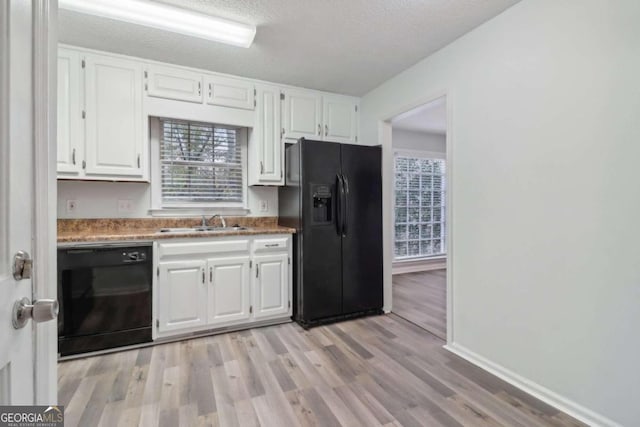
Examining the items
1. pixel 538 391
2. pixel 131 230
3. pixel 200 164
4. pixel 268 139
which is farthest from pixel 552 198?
pixel 131 230

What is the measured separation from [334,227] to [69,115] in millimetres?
2397

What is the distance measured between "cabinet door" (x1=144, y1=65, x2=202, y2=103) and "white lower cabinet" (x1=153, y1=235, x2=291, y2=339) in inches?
52.6

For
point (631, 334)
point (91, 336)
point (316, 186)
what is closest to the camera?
point (631, 334)

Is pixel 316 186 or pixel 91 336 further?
pixel 316 186

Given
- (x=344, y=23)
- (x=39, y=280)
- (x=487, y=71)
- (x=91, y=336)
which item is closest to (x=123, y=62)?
(x=344, y=23)

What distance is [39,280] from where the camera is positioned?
0.72m

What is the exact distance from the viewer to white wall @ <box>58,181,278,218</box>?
269 cm

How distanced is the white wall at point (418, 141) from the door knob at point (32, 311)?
4.87 metres

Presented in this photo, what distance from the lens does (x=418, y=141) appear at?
5.30 metres

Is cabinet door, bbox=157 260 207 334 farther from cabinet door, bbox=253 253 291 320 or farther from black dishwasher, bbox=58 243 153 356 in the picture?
cabinet door, bbox=253 253 291 320

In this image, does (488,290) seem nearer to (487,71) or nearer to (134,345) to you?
(487,71)

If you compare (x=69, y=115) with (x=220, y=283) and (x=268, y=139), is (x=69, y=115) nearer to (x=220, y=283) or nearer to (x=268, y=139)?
(x=268, y=139)

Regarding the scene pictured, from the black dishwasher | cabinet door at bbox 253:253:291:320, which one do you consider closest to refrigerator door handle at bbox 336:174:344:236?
cabinet door at bbox 253:253:291:320

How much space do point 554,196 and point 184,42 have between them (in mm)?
2809
